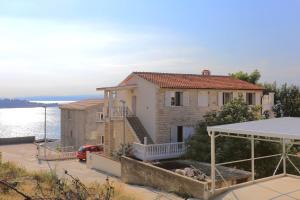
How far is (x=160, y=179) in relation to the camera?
20.2 metres

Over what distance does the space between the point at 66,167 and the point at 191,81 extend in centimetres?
1198

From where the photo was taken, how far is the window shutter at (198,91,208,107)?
29250 millimetres

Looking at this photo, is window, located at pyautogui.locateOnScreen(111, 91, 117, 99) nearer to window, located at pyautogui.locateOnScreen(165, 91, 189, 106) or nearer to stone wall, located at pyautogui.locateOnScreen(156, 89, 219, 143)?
stone wall, located at pyautogui.locateOnScreen(156, 89, 219, 143)

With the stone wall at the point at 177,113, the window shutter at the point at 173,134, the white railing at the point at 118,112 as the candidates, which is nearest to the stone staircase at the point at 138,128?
the white railing at the point at 118,112

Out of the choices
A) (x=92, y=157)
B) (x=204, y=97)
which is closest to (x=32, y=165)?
(x=92, y=157)

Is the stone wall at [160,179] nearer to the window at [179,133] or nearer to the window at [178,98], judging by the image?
the window at [179,133]

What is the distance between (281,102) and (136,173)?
78.3 feet

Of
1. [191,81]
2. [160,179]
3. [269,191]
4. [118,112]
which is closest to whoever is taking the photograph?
[269,191]

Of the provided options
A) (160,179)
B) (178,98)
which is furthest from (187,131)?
(160,179)

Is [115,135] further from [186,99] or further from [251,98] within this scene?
[251,98]

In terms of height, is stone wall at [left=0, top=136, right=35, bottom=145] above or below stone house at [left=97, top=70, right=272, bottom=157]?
below

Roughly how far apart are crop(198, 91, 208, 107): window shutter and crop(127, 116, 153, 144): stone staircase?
478cm

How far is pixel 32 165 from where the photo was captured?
3095 cm

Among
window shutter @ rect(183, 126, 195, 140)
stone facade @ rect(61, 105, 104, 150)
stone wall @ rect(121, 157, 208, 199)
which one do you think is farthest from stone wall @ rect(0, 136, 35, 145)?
stone wall @ rect(121, 157, 208, 199)
